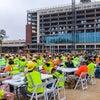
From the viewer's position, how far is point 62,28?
92875 millimetres

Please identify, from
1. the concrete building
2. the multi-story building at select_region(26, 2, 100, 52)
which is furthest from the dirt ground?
the concrete building

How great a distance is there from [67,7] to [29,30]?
16.7 meters

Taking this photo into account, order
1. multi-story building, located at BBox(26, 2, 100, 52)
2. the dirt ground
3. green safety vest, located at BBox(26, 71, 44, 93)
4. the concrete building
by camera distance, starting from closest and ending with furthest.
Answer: green safety vest, located at BBox(26, 71, 44, 93)
the dirt ground
multi-story building, located at BBox(26, 2, 100, 52)
the concrete building

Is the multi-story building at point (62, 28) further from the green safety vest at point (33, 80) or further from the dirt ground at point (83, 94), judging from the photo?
the green safety vest at point (33, 80)

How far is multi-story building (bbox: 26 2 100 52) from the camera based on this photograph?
86.2 metres

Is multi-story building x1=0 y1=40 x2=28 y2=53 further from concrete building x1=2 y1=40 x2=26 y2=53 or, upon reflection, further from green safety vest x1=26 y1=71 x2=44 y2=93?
green safety vest x1=26 y1=71 x2=44 y2=93

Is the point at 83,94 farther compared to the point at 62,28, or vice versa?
the point at 62,28

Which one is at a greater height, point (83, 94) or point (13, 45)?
point (13, 45)

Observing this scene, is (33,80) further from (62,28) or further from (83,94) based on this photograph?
(62,28)

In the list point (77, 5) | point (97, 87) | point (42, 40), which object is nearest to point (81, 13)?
point (77, 5)

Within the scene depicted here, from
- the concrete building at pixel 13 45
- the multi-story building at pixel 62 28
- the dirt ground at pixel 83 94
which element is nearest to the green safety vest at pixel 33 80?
the dirt ground at pixel 83 94

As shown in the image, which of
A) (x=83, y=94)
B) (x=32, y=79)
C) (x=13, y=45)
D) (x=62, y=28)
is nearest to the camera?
(x=32, y=79)

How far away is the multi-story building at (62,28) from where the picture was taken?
3393 inches

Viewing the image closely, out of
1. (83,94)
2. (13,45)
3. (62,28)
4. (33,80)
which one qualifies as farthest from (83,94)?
(13,45)
